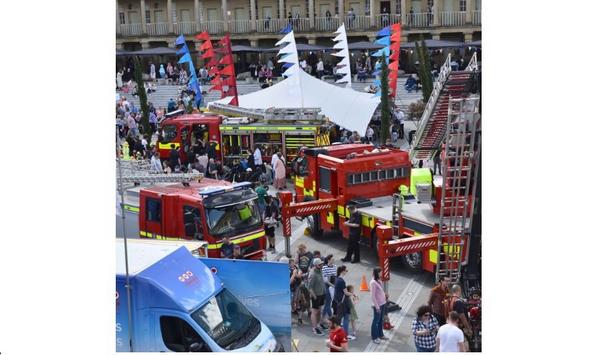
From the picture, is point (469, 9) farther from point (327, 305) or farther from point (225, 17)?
point (327, 305)

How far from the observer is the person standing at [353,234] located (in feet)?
50.4

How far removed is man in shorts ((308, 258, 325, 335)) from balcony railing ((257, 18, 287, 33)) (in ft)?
126

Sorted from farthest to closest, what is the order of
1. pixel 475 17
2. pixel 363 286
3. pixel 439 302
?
pixel 475 17 < pixel 363 286 < pixel 439 302

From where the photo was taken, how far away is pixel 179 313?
9.53m

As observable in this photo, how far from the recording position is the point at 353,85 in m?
39.5

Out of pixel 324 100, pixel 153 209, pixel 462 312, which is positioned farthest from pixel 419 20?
pixel 462 312

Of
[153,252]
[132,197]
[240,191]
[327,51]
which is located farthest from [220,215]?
[327,51]

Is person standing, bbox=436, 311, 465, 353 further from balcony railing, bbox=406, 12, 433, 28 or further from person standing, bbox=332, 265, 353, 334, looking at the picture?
balcony railing, bbox=406, 12, 433, 28

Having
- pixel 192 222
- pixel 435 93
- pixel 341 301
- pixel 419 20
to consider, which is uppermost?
pixel 419 20

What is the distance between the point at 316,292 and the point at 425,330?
2.35 metres

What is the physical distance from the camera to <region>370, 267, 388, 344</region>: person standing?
11.6m

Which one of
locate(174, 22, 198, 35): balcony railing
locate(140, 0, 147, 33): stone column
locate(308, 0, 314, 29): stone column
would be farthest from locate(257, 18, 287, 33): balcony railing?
locate(140, 0, 147, 33): stone column

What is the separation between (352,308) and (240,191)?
3608 millimetres

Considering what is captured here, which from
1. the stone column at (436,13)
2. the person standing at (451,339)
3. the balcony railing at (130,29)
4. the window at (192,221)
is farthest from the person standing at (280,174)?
the balcony railing at (130,29)
